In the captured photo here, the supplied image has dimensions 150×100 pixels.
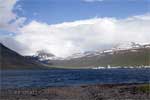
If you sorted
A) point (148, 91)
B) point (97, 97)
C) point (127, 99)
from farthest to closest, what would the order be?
point (148, 91) < point (97, 97) < point (127, 99)

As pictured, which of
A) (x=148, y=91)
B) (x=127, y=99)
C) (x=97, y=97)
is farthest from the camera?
(x=148, y=91)

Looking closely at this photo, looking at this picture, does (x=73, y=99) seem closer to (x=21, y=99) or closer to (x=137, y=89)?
(x=21, y=99)

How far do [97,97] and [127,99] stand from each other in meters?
3.76

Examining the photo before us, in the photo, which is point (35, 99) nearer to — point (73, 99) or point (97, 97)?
point (73, 99)

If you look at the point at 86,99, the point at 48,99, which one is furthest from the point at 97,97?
the point at 48,99

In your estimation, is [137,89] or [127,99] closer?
[127,99]

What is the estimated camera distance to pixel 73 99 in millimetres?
40250

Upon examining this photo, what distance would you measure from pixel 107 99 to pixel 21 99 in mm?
8610

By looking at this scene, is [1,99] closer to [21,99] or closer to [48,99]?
[21,99]

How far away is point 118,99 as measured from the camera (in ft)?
128

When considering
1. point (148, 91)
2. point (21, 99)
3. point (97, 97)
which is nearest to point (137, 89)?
point (148, 91)

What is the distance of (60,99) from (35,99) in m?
2.55

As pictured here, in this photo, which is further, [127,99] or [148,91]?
[148,91]

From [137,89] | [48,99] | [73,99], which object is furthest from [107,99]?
[137,89]
